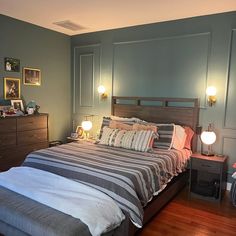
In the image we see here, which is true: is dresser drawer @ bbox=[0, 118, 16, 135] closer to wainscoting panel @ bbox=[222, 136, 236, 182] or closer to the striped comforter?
the striped comforter

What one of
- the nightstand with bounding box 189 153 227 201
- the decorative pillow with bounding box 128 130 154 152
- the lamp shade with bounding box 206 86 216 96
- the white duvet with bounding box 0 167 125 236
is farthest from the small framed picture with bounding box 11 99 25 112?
the lamp shade with bounding box 206 86 216 96

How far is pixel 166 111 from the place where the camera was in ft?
12.1

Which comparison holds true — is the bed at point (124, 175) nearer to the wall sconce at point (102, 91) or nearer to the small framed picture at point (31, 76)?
the wall sconce at point (102, 91)

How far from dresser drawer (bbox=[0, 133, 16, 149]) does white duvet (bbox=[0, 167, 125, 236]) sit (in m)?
1.23

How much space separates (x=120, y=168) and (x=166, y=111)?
1.64m

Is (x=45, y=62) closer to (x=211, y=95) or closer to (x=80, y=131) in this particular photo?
(x=80, y=131)

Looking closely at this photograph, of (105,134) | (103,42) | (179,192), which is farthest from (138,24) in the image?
(179,192)

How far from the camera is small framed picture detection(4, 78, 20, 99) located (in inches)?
147


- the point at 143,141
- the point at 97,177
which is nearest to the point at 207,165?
the point at 143,141

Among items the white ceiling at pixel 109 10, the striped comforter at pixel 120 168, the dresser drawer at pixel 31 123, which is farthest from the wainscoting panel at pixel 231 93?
the dresser drawer at pixel 31 123

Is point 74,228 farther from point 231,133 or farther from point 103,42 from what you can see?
point 103,42

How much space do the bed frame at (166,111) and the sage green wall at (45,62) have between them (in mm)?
1220

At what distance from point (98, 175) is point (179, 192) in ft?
5.24

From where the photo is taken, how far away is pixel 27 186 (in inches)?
79.4
